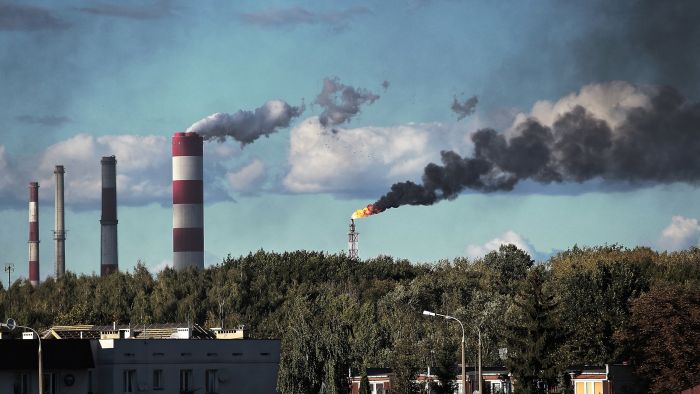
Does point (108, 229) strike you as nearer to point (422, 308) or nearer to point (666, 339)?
point (422, 308)

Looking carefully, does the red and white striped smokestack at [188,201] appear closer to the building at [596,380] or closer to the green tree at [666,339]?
the green tree at [666,339]

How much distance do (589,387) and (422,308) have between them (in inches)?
2053

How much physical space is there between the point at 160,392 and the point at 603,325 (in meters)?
50.5

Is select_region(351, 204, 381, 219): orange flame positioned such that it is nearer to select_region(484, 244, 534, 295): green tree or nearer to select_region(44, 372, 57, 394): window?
select_region(484, 244, 534, 295): green tree

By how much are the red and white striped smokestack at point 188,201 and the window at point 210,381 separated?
265ft

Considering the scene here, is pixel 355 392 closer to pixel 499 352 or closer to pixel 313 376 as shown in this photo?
pixel 313 376

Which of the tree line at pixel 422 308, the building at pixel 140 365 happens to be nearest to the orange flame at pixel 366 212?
the tree line at pixel 422 308

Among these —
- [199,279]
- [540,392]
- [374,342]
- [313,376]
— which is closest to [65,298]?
[199,279]

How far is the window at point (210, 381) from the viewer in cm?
9494

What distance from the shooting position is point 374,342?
443ft

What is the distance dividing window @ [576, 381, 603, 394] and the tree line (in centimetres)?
158

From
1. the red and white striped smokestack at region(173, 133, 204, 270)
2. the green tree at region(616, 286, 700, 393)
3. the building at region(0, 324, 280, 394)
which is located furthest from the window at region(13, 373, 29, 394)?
the red and white striped smokestack at region(173, 133, 204, 270)

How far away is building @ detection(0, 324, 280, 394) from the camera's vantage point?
281 feet

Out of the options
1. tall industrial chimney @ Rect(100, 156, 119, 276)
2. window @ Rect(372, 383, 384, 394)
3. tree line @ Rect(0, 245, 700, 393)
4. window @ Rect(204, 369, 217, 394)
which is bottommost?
window @ Rect(372, 383, 384, 394)
